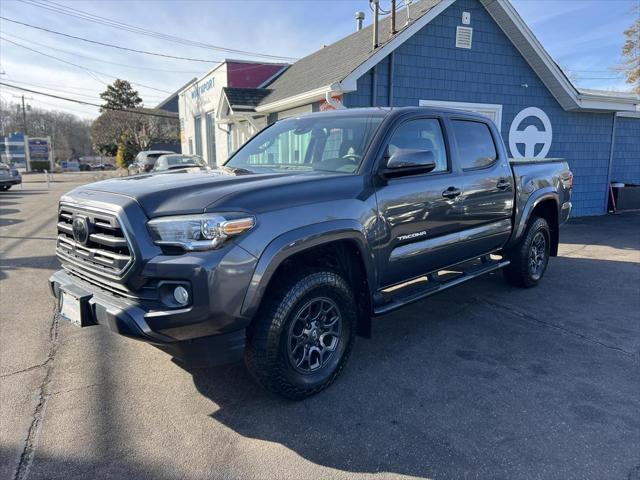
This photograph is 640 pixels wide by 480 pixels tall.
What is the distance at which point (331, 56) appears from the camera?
13.1 metres

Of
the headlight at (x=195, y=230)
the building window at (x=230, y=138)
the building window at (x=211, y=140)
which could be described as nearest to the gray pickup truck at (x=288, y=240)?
the headlight at (x=195, y=230)

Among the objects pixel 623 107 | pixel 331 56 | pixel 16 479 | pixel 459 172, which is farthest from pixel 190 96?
pixel 16 479

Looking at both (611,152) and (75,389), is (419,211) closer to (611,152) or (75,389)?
(75,389)

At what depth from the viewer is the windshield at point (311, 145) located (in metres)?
3.68

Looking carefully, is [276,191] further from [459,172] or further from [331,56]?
[331,56]

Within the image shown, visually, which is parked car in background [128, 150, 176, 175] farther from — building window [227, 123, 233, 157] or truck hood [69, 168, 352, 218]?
truck hood [69, 168, 352, 218]

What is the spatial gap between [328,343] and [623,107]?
488 inches

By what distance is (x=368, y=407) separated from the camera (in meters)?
3.14

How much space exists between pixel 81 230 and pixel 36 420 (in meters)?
1.26

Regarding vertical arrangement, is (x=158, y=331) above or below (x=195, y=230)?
below

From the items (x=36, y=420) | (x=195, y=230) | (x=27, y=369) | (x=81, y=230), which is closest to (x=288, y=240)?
(x=195, y=230)

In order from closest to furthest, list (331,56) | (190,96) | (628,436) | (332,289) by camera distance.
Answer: (628,436), (332,289), (331,56), (190,96)

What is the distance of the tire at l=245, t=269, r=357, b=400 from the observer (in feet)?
9.50

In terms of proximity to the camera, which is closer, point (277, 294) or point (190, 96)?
point (277, 294)
